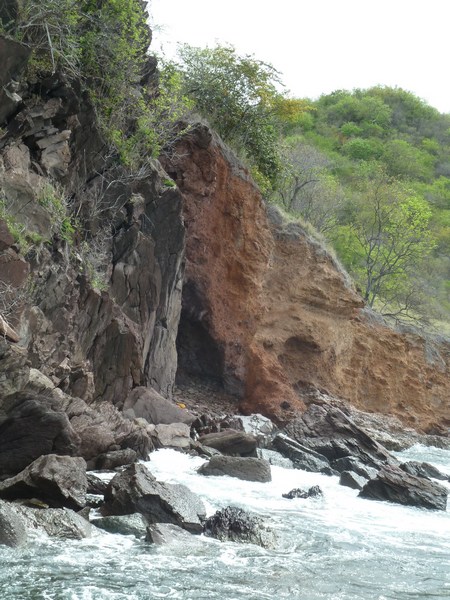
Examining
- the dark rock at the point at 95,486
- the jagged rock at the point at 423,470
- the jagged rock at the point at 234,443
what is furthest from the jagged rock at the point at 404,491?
the dark rock at the point at 95,486

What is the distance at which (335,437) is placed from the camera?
1819cm

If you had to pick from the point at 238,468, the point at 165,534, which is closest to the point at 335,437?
the point at 238,468

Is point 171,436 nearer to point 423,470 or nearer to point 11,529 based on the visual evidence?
point 423,470

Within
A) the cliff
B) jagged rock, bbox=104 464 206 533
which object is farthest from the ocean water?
the cliff

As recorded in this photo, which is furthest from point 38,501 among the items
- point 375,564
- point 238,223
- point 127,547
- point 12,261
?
A: point 238,223

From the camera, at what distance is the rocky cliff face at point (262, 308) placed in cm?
2142

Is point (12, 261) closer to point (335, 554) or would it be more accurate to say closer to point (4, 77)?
point (4, 77)

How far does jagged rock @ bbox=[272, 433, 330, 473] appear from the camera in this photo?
15.8m

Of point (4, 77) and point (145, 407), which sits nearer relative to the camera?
point (4, 77)

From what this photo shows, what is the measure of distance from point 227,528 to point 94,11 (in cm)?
1014

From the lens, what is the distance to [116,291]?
52.0ft

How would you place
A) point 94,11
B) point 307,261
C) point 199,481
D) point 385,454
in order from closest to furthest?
point 199,481
point 94,11
point 385,454
point 307,261

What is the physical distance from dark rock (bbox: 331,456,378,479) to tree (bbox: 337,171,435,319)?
1549 centimetres

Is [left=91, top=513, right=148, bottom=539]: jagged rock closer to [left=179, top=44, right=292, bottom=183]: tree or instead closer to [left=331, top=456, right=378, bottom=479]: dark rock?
[left=331, top=456, right=378, bottom=479]: dark rock
